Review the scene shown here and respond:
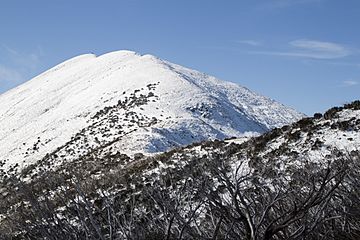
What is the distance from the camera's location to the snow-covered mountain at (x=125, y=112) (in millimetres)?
34344

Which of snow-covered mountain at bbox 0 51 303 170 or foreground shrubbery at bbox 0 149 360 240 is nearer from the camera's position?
foreground shrubbery at bbox 0 149 360 240

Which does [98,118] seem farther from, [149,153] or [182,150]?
[182,150]

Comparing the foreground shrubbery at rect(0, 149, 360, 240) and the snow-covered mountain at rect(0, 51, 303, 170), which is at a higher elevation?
the snow-covered mountain at rect(0, 51, 303, 170)

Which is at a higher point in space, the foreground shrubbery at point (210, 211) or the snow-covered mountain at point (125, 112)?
the snow-covered mountain at point (125, 112)

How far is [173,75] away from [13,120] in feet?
68.1

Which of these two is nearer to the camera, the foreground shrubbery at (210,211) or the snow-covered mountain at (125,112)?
the foreground shrubbery at (210,211)

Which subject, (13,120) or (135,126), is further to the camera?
(13,120)

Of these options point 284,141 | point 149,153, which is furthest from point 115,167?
point 284,141

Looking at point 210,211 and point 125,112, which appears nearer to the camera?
point 210,211

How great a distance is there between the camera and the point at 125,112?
40094mm

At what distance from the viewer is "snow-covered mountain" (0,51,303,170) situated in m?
34.3

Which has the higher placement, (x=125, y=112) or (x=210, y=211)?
(x=125, y=112)

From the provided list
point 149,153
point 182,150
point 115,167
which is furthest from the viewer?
point 149,153

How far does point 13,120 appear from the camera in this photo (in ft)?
179
